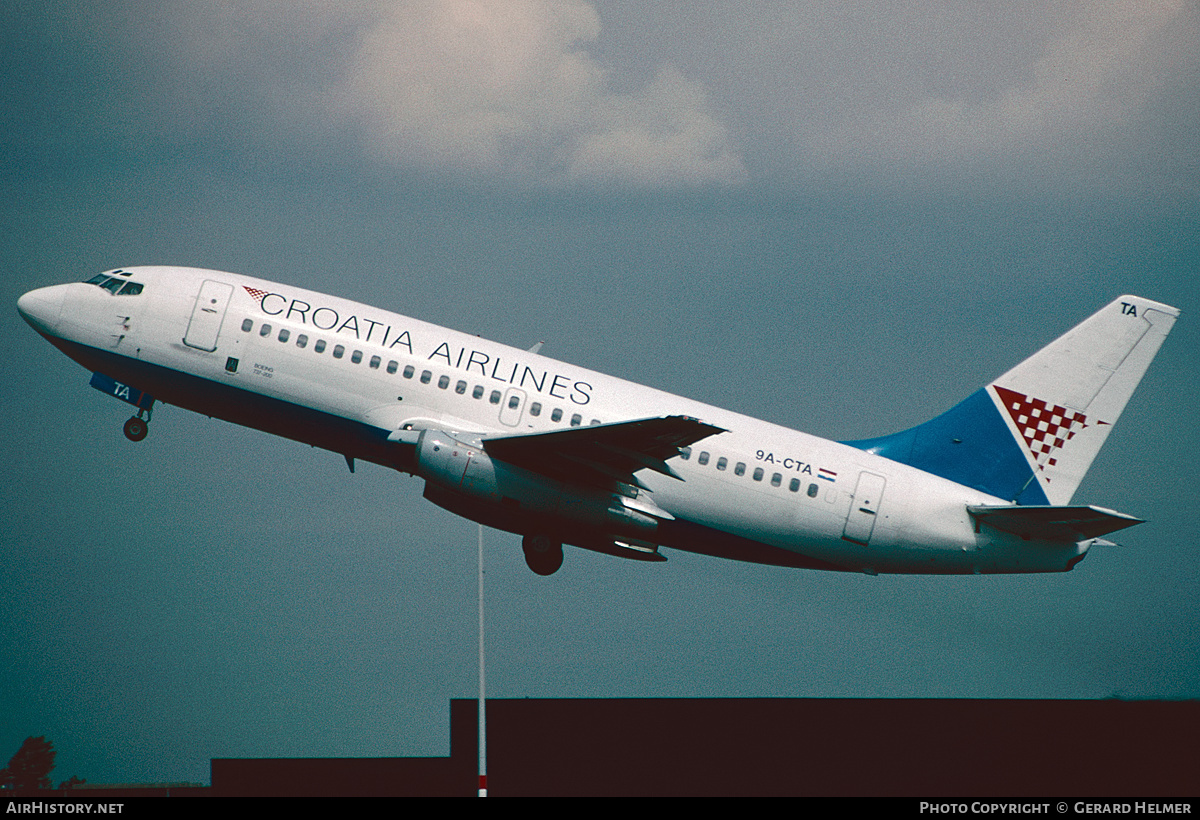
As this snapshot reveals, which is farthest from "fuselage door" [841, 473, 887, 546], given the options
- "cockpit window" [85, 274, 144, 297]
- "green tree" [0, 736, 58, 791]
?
"green tree" [0, 736, 58, 791]

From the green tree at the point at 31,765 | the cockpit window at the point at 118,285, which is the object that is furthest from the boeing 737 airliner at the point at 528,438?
the green tree at the point at 31,765

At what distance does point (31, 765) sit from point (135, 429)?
4267 cm

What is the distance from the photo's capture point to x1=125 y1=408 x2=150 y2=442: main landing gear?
1183 inches

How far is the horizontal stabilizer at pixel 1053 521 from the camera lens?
26.8 m

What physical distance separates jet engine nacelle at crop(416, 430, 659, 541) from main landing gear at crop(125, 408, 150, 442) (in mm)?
7895

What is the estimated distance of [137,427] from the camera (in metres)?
30.2

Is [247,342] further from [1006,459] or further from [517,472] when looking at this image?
[1006,459]

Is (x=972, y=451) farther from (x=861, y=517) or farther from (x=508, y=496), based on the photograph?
(x=508, y=496)

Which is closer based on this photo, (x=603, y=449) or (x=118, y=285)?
(x=603, y=449)

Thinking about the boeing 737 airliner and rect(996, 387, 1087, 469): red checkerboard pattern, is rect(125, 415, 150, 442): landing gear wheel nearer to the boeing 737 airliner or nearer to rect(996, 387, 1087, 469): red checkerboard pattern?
the boeing 737 airliner

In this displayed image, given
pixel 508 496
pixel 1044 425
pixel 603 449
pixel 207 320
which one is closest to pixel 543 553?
pixel 508 496

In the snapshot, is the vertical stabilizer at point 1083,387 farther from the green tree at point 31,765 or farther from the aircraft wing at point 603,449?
the green tree at point 31,765

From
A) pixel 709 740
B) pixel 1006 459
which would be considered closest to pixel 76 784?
pixel 709 740

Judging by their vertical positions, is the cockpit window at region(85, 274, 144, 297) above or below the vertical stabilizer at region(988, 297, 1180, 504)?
above
